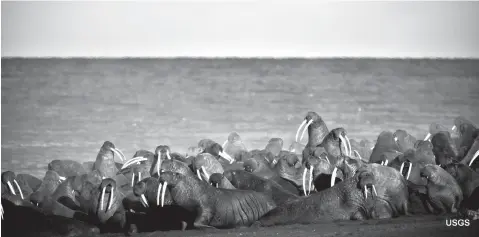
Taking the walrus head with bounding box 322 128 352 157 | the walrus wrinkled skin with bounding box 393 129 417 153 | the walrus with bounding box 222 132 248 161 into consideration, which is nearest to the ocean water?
the walrus with bounding box 222 132 248 161

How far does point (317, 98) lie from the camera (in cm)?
1477

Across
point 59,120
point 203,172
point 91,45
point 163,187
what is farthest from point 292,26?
point 163,187

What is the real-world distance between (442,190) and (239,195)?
4.59 ft

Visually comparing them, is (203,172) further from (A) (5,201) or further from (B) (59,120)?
(B) (59,120)

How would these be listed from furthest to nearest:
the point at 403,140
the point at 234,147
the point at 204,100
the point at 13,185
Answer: the point at 204,100 < the point at 234,147 < the point at 403,140 < the point at 13,185

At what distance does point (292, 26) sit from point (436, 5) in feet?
7.63

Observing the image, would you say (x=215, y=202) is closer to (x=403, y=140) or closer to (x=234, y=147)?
(x=234, y=147)

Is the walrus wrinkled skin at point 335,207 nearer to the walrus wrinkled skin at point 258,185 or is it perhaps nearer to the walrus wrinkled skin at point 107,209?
the walrus wrinkled skin at point 258,185

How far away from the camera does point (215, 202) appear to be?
496 cm

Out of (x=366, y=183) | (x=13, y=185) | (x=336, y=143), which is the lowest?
(x=13, y=185)

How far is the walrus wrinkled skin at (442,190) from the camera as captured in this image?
5.16m

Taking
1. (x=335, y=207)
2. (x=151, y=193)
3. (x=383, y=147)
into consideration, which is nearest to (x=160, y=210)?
(x=151, y=193)

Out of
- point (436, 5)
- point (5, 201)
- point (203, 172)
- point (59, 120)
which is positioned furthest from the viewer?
point (59, 120)

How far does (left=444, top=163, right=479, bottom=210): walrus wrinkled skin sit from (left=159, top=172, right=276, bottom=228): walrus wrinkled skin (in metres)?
1.42
